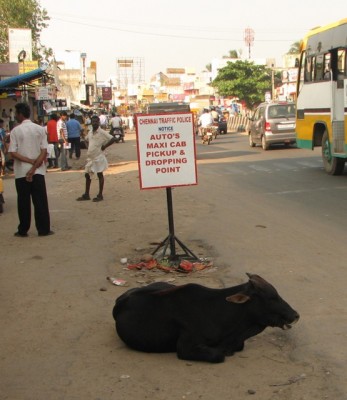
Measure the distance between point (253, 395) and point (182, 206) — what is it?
738 cm

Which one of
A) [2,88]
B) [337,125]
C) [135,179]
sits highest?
[2,88]

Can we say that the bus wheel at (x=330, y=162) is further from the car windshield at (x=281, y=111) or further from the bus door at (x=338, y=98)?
the car windshield at (x=281, y=111)

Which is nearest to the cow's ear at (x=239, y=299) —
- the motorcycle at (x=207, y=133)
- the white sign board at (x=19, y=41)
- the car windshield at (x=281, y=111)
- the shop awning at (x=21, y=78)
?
the shop awning at (x=21, y=78)

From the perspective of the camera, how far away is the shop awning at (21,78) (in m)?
18.5

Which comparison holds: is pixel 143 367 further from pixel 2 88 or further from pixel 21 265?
pixel 2 88

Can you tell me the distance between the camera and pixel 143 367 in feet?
13.6

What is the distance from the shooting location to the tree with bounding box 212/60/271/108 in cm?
5356

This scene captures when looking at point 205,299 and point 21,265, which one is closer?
point 205,299

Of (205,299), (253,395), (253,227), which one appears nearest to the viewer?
(253,395)

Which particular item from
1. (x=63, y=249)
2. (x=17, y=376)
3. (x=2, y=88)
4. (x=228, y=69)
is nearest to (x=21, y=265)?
(x=63, y=249)

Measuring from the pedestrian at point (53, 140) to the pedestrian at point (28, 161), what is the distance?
11467 mm

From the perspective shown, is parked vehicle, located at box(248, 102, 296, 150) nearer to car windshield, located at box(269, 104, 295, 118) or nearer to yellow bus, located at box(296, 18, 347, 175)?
car windshield, located at box(269, 104, 295, 118)

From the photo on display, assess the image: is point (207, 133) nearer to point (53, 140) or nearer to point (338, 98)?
point (53, 140)

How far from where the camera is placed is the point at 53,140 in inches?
784
